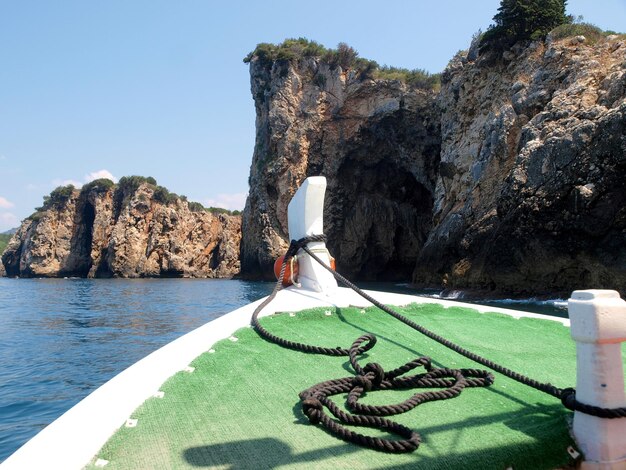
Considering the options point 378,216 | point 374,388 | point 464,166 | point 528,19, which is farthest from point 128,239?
point 374,388

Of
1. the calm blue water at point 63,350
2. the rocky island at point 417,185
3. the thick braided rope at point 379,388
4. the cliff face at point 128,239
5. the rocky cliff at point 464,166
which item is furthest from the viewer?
the cliff face at point 128,239

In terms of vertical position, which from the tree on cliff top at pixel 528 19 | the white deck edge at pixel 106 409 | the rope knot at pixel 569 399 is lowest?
the white deck edge at pixel 106 409

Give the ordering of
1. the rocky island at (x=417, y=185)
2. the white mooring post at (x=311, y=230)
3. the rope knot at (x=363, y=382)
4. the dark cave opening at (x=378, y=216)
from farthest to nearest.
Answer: the dark cave opening at (x=378, y=216)
the rocky island at (x=417, y=185)
the white mooring post at (x=311, y=230)
the rope knot at (x=363, y=382)

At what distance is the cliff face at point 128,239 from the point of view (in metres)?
48.8

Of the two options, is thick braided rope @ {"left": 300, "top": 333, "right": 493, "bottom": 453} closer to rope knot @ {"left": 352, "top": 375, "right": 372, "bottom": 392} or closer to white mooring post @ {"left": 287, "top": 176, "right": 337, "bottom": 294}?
rope knot @ {"left": 352, "top": 375, "right": 372, "bottom": 392}

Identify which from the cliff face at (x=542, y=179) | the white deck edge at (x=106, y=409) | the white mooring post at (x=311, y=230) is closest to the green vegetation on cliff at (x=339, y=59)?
the cliff face at (x=542, y=179)

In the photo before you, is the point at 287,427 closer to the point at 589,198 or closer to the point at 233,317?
the point at 233,317

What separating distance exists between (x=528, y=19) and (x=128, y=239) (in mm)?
40609

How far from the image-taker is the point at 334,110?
3659 centimetres

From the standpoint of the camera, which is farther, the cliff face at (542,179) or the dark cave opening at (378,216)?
the dark cave opening at (378,216)

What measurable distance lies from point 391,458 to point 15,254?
226 ft

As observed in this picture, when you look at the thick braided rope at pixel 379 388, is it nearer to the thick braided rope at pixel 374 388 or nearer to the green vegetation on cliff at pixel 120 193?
the thick braided rope at pixel 374 388

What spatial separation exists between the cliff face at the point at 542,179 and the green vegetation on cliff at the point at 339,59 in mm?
10055

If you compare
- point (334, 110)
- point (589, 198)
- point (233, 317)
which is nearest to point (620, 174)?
point (589, 198)
